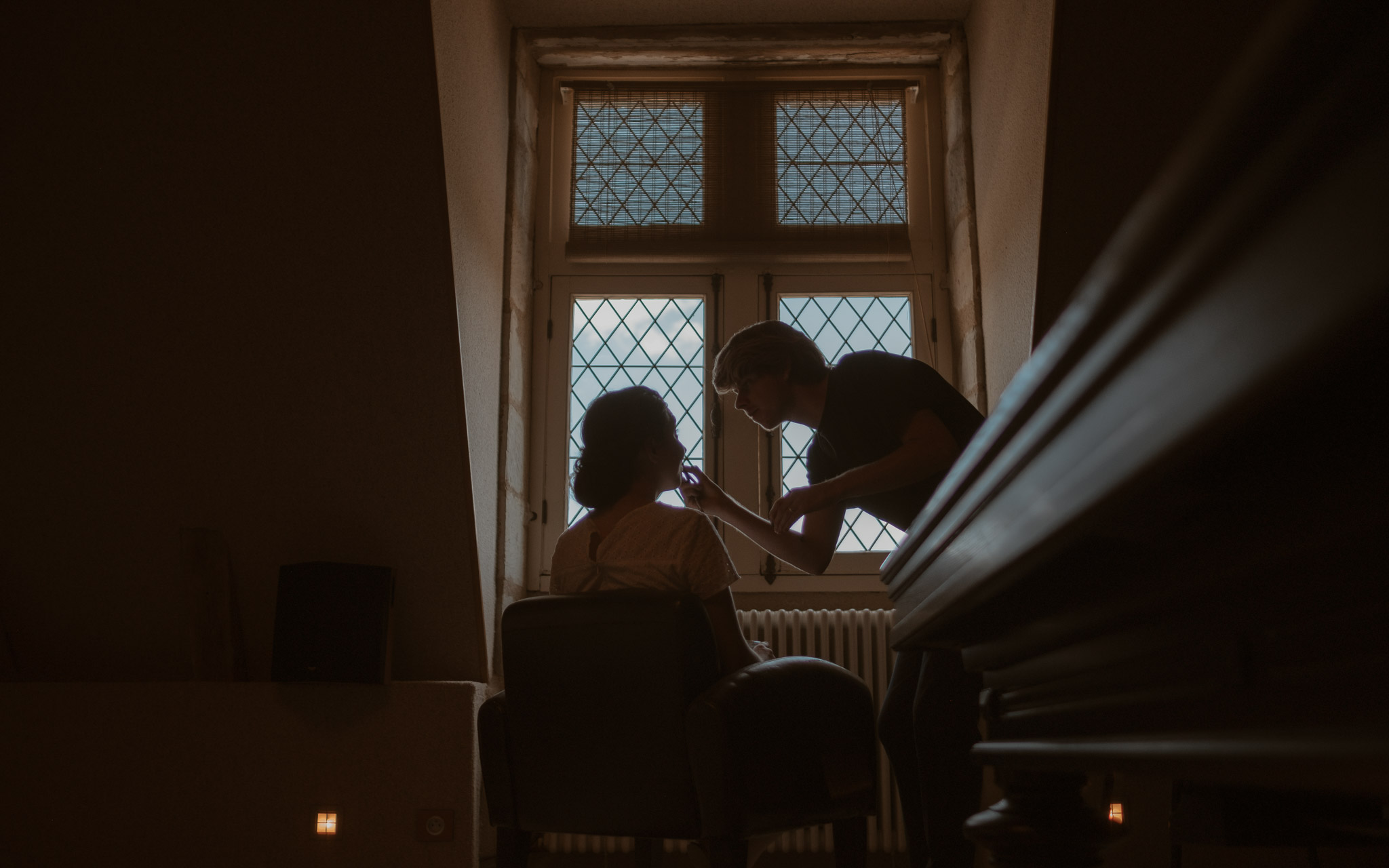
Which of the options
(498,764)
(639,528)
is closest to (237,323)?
(639,528)

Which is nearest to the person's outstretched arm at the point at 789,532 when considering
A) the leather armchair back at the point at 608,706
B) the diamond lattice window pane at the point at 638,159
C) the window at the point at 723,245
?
the leather armchair back at the point at 608,706

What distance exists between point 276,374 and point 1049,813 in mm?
2860

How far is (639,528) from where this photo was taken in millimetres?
2051

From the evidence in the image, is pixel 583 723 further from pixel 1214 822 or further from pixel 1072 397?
pixel 1072 397

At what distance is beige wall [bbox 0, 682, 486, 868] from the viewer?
120 inches

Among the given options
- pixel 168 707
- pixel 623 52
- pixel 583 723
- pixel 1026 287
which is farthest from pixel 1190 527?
pixel 623 52

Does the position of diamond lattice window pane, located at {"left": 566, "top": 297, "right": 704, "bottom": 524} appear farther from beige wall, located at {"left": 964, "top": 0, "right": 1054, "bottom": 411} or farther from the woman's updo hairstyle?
the woman's updo hairstyle

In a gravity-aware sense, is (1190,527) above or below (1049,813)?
above

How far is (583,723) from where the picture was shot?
1821mm

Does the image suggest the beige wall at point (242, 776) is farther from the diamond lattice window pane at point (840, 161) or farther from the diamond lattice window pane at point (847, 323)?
the diamond lattice window pane at point (840, 161)

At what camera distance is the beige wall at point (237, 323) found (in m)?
2.82

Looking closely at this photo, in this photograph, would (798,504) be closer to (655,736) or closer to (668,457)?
(668,457)

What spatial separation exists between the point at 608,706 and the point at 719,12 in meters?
3.47

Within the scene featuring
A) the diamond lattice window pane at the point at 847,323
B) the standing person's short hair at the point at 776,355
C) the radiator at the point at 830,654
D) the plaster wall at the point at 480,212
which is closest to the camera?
the standing person's short hair at the point at 776,355
